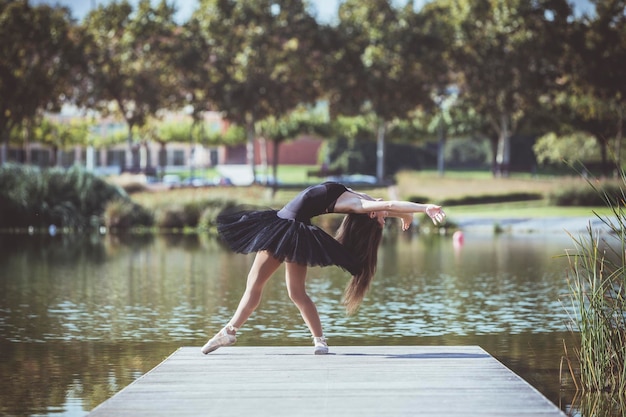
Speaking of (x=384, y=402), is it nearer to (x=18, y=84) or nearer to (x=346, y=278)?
(x=346, y=278)

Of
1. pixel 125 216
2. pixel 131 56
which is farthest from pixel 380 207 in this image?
pixel 131 56

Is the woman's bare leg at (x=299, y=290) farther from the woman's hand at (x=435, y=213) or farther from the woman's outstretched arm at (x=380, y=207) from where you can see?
the woman's hand at (x=435, y=213)

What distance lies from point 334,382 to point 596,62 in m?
49.9

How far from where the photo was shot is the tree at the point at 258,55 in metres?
54.9

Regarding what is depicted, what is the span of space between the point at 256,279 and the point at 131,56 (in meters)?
48.4

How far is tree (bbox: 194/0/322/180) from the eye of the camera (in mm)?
54938

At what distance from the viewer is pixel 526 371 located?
36.8 ft

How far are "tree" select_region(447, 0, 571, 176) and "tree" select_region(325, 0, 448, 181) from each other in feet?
4.30

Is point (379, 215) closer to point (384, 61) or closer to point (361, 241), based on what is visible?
point (361, 241)

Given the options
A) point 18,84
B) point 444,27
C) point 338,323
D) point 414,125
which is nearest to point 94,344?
point 338,323

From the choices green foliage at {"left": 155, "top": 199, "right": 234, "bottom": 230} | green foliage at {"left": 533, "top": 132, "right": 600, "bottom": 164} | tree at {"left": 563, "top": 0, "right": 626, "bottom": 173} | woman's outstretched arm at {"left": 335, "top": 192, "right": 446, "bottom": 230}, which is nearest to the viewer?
woman's outstretched arm at {"left": 335, "top": 192, "right": 446, "bottom": 230}

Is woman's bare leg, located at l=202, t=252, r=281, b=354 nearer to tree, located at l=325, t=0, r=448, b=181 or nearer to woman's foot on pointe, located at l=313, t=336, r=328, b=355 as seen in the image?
woman's foot on pointe, located at l=313, t=336, r=328, b=355

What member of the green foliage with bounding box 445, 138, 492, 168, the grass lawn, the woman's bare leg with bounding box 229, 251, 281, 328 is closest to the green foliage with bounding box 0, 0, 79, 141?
the grass lawn

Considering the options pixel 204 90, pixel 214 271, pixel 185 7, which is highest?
pixel 185 7
